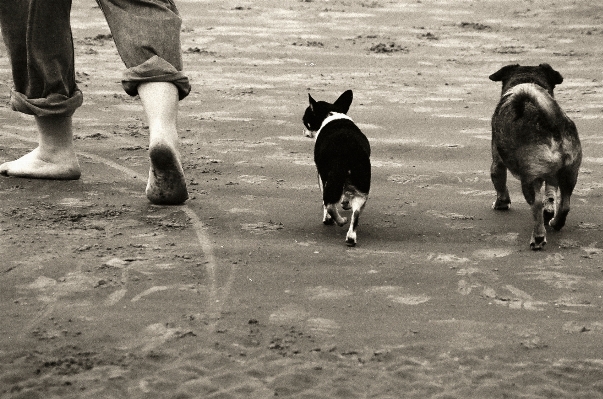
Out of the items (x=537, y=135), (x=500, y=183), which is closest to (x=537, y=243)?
(x=537, y=135)

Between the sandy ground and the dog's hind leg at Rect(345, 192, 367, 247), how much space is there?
0.25ft

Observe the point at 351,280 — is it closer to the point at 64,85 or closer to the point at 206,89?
the point at 64,85

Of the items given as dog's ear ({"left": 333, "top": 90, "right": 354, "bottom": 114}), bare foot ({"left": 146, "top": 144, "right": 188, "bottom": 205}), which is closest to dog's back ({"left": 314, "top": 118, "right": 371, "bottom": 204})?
dog's ear ({"left": 333, "top": 90, "right": 354, "bottom": 114})

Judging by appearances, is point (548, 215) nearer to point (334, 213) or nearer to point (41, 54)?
point (334, 213)

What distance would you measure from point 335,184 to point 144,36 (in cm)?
114

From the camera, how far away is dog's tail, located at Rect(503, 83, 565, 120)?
4.84 meters

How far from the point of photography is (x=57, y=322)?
370 cm

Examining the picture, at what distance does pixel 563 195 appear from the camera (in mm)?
4938

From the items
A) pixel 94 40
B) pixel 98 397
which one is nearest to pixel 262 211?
pixel 98 397

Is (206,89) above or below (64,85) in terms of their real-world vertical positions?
below

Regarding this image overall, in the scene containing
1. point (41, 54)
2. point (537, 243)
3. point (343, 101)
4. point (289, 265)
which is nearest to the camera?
point (289, 265)

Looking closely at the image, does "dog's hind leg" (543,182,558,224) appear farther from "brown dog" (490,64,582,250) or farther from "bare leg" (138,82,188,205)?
"bare leg" (138,82,188,205)

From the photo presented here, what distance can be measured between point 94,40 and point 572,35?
484 cm

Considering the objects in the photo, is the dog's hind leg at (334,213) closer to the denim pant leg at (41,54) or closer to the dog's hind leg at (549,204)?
the dog's hind leg at (549,204)
